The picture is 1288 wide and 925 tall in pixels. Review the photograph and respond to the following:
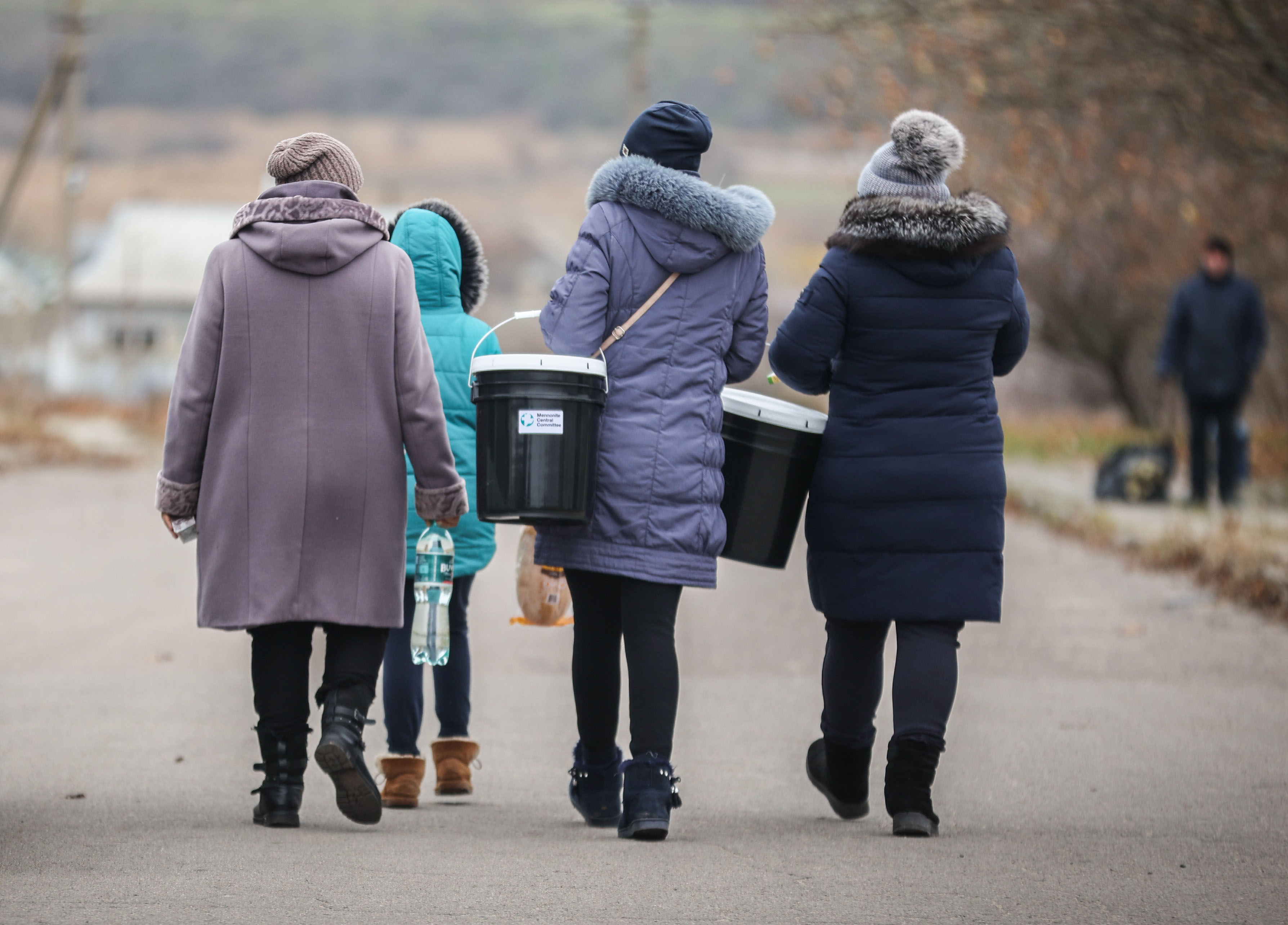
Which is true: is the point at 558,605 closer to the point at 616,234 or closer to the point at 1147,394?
the point at 616,234

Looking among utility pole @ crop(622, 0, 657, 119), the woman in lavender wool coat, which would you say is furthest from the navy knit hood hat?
utility pole @ crop(622, 0, 657, 119)

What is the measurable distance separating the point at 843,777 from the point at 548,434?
54.1 inches

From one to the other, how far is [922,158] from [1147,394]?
27.8m

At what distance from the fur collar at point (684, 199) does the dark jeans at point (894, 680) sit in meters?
1.16

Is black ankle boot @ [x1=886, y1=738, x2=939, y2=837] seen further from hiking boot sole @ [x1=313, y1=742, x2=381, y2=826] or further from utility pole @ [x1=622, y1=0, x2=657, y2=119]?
utility pole @ [x1=622, y1=0, x2=657, y2=119]

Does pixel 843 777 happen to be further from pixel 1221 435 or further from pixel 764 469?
pixel 1221 435

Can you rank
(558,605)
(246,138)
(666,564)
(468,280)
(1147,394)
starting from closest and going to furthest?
(666,564) < (558,605) < (468,280) < (1147,394) < (246,138)

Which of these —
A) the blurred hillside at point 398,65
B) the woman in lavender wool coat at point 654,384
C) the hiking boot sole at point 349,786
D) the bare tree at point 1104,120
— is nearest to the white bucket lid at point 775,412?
the woman in lavender wool coat at point 654,384

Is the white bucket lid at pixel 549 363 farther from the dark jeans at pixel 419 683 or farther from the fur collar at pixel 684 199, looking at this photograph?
the dark jeans at pixel 419 683

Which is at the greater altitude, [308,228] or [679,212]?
[679,212]

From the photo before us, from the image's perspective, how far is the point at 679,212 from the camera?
5215 millimetres

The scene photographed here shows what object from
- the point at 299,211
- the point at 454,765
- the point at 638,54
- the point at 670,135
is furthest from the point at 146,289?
the point at 670,135

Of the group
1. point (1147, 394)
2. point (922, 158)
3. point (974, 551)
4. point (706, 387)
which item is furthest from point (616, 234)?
point (1147, 394)

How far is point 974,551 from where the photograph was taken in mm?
5375
